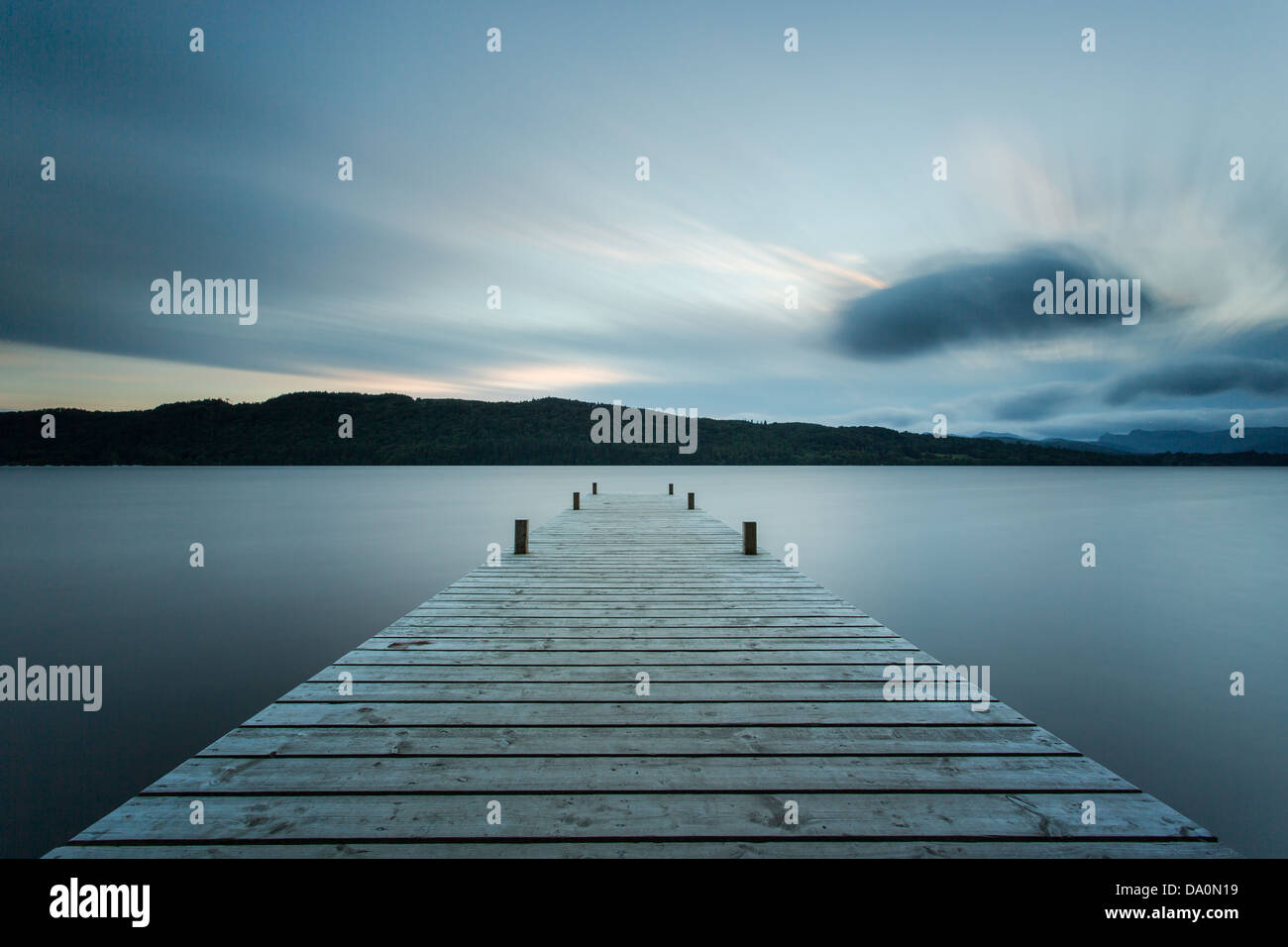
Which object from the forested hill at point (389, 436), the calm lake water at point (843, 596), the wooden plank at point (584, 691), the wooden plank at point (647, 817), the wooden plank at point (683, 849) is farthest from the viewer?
the forested hill at point (389, 436)

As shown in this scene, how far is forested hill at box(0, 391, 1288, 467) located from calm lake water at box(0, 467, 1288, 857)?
67456 mm

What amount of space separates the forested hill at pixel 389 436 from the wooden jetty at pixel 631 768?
266 feet

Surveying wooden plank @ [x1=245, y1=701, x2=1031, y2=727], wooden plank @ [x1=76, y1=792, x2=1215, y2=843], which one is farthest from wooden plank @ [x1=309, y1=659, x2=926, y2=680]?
wooden plank @ [x1=76, y1=792, x2=1215, y2=843]

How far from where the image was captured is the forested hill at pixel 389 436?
289 ft

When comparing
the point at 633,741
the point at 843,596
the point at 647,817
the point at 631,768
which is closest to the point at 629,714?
the point at 633,741

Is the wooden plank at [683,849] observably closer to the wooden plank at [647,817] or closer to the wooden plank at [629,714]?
the wooden plank at [647,817]

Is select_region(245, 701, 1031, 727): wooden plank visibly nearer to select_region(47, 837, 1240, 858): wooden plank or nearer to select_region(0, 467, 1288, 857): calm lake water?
select_region(47, 837, 1240, 858): wooden plank

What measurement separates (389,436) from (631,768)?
331 feet

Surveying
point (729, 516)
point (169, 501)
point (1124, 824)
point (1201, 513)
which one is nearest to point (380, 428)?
point (169, 501)

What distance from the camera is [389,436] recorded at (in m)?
94.1

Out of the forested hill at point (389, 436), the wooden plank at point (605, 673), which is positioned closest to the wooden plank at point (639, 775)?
the wooden plank at point (605, 673)
